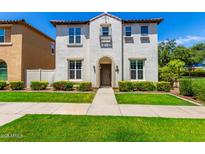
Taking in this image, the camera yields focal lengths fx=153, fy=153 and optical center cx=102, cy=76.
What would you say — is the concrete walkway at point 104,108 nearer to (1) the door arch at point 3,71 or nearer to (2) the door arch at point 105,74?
(2) the door arch at point 105,74

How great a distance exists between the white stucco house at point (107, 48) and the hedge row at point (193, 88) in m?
4.36

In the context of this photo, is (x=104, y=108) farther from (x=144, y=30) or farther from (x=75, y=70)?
(x=144, y=30)

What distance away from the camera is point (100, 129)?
16.7ft

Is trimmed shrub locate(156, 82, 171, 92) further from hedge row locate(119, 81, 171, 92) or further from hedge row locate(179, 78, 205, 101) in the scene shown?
hedge row locate(179, 78, 205, 101)

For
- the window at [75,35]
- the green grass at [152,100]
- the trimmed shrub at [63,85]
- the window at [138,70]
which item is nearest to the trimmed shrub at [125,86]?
the window at [138,70]

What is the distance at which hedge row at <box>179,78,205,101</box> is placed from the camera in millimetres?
10609

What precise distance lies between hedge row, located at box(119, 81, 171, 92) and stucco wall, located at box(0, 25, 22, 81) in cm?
1163

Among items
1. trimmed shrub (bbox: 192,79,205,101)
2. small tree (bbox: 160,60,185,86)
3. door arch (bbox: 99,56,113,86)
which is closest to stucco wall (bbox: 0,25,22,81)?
door arch (bbox: 99,56,113,86)

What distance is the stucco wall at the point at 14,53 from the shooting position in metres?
17.2

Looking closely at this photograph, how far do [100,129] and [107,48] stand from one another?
13320mm

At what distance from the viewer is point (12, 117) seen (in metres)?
6.41

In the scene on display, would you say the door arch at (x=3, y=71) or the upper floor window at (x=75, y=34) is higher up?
the upper floor window at (x=75, y=34)
